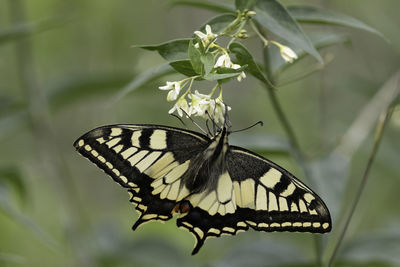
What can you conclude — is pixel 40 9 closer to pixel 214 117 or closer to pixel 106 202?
pixel 106 202

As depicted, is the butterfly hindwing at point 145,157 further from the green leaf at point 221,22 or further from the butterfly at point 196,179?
the green leaf at point 221,22

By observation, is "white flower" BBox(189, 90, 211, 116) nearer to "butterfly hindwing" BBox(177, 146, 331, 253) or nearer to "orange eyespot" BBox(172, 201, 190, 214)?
"butterfly hindwing" BBox(177, 146, 331, 253)

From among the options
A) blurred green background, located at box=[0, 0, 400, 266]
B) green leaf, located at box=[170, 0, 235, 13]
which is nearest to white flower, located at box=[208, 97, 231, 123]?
green leaf, located at box=[170, 0, 235, 13]

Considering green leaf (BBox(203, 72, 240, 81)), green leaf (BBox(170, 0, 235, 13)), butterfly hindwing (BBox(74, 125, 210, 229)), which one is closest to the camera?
green leaf (BBox(203, 72, 240, 81))

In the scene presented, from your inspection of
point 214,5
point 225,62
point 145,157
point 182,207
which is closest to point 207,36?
point 225,62

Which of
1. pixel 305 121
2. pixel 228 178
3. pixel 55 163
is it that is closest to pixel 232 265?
pixel 228 178

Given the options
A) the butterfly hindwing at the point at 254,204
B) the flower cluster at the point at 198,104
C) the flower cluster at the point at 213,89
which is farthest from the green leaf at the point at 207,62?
the butterfly hindwing at the point at 254,204
